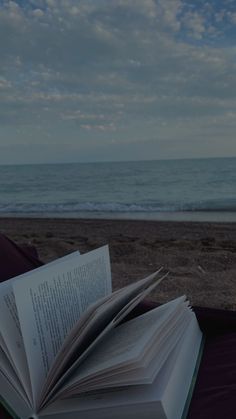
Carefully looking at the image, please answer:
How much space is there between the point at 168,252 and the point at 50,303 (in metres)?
4.50

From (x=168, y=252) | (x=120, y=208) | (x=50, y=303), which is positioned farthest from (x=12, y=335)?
(x=120, y=208)

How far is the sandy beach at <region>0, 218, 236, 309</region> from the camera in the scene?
3.65 m

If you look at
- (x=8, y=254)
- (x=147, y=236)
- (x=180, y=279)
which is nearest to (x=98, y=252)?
(x=8, y=254)

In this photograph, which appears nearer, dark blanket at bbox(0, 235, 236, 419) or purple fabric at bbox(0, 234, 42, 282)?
dark blanket at bbox(0, 235, 236, 419)

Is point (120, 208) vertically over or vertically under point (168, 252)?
under

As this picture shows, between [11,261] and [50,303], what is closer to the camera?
[50,303]

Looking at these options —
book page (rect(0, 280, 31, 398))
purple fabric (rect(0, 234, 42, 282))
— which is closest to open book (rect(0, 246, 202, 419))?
book page (rect(0, 280, 31, 398))

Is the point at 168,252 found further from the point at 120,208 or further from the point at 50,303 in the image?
the point at 120,208

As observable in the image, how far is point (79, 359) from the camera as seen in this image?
802 mm

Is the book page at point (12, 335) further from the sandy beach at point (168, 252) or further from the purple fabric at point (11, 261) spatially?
the sandy beach at point (168, 252)

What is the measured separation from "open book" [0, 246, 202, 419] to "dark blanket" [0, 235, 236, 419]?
4 centimetres

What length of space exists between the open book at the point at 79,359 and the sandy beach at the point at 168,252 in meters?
2.40

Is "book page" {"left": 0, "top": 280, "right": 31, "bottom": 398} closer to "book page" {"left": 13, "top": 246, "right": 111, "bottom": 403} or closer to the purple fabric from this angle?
"book page" {"left": 13, "top": 246, "right": 111, "bottom": 403}

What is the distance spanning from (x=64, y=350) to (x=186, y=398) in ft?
0.91
